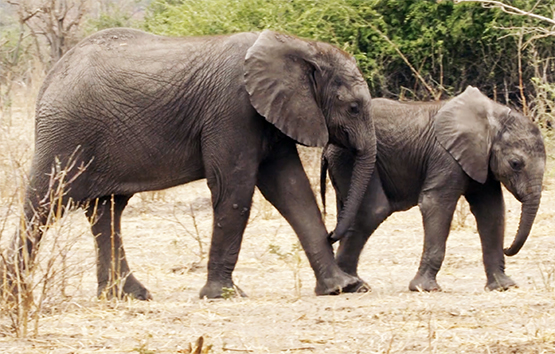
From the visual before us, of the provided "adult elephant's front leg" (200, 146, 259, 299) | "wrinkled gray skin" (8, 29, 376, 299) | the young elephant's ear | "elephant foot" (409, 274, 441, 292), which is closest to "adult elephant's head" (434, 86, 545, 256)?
the young elephant's ear

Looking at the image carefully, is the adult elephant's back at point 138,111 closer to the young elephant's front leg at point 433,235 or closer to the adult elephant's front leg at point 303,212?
the adult elephant's front leg at point 303,212

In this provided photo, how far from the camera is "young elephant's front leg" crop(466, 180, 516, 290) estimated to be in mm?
7773

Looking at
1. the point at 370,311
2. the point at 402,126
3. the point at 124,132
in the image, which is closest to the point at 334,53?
the point at 402,126

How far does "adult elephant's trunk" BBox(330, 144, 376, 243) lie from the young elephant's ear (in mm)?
624

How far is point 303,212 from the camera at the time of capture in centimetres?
736

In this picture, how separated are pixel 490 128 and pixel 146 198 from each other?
198 inches

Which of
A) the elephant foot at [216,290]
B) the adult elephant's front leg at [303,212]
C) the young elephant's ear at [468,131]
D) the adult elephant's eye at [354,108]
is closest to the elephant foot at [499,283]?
the young elephant's ear at [468,131]

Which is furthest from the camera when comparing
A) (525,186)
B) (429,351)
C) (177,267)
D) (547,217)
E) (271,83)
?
(547,217)

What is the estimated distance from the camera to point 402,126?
7957 millimetres

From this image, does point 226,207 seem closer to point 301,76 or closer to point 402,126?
point 301,76

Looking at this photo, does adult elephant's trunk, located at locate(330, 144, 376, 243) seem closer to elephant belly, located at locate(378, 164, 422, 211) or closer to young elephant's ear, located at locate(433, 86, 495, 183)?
elephant belly, located at locate(378, 164, 422, 211)

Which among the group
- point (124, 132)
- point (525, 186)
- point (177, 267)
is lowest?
point (177, 267)

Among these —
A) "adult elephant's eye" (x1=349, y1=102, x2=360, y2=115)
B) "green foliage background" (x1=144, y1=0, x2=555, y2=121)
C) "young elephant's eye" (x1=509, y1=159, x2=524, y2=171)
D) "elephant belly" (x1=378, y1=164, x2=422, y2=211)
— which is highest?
"green foliage background" (x1=144, y1=0, x2=555, y2=121)

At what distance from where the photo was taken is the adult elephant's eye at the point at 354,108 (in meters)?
7.34
